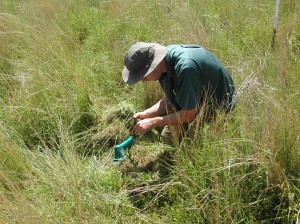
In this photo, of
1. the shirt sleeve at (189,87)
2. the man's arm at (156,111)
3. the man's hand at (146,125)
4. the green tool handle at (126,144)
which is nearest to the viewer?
the shirt sleeve at (189,87)

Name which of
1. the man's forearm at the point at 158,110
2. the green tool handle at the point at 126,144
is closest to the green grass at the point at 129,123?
the green tool handle at the point at 126,144

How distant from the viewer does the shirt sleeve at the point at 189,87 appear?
2.21 metres

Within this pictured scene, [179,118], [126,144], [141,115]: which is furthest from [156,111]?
[179,118]

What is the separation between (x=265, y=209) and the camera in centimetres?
179

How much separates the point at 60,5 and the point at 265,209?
4304mm

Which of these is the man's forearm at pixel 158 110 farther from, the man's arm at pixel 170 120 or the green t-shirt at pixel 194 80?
the man's arm at pixel 170 120

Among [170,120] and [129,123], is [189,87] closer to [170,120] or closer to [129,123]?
[170,120]

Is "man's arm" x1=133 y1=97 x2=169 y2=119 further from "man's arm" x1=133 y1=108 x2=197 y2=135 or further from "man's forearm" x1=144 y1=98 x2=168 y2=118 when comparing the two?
"man's arm" x1=133 y1=108 x2=197 y2=135

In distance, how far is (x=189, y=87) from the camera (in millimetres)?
2223

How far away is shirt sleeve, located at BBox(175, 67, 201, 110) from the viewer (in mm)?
2209

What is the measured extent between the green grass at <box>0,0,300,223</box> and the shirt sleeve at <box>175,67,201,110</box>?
26cm

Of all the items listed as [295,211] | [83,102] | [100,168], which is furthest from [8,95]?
[295,211]

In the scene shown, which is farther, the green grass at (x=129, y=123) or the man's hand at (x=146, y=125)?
the man's hand at (x=146, y=125)

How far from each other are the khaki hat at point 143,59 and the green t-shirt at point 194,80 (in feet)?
0.38
